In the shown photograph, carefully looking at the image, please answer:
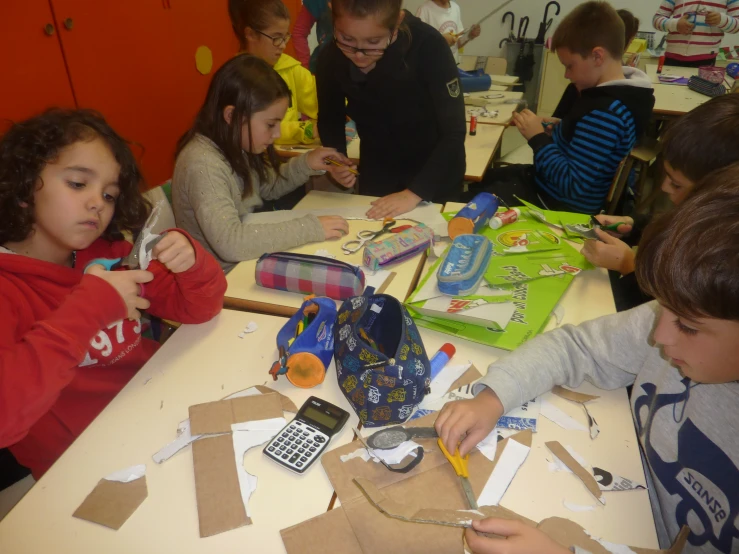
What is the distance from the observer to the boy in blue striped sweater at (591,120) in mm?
1956

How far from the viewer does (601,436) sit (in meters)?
0.89

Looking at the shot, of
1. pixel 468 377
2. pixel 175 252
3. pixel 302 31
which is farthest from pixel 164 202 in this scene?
pixel 302 31

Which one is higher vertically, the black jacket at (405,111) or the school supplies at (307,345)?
the black jacket at (405,111)

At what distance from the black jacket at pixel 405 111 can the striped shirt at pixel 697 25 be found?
3.20 meters

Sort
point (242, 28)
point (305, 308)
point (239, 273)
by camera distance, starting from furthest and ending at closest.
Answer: point (242, 28)
point (239, 273)
point (305, 308)

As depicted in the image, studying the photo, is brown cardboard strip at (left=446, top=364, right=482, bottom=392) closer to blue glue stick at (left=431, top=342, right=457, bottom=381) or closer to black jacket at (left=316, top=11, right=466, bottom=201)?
blue glue stick at (left=431, top=342, right=457, bottom=381)

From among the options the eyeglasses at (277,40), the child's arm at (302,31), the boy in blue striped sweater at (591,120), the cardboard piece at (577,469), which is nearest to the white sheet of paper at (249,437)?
the cardboard piece at (577,469)

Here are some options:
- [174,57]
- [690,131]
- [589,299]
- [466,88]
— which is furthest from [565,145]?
[174,57]

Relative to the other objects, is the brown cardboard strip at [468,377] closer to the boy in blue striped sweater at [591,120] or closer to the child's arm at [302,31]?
the boy in blue striped sweater at [591,120]

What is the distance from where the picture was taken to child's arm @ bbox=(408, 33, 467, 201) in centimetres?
170

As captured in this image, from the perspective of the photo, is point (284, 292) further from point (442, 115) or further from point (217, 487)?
point (442, 115)

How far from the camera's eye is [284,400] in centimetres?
96

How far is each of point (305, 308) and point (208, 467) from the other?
39cm

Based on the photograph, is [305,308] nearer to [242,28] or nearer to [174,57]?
[242,28]
